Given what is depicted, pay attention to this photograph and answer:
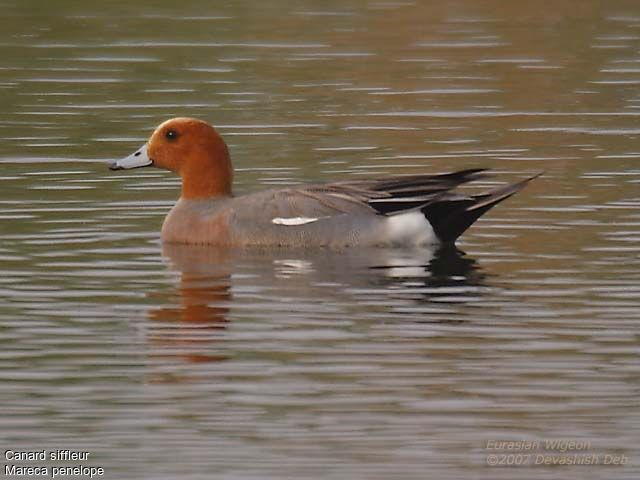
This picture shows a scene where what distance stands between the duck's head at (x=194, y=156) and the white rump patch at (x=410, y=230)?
3.82ft

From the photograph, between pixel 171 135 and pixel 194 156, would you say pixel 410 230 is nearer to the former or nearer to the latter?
pixel 194 156

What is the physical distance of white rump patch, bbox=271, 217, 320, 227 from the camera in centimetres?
1210

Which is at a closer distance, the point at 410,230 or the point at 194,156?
the point at 410,230

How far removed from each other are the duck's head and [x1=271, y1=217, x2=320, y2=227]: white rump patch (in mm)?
667

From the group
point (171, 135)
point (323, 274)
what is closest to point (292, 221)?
point (323, 274)

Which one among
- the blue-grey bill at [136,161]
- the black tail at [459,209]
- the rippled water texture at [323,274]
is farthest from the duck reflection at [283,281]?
the blue-grey bill at [136,161]

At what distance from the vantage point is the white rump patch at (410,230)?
1206 centimetres

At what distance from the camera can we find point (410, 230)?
12.1 metres

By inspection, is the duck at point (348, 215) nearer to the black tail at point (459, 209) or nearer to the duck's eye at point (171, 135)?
the black tail at point (459, 209)

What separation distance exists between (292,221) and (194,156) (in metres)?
0.95

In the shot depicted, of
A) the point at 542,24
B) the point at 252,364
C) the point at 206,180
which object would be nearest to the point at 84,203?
the point at 206,180

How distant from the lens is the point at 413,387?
8.77 m

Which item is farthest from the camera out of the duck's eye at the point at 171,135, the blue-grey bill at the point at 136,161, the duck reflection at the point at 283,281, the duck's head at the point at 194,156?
the blue-grey bill at the point at 136,161

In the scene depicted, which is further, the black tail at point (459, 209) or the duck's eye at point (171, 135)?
the duck's eye at point (171, 135)
